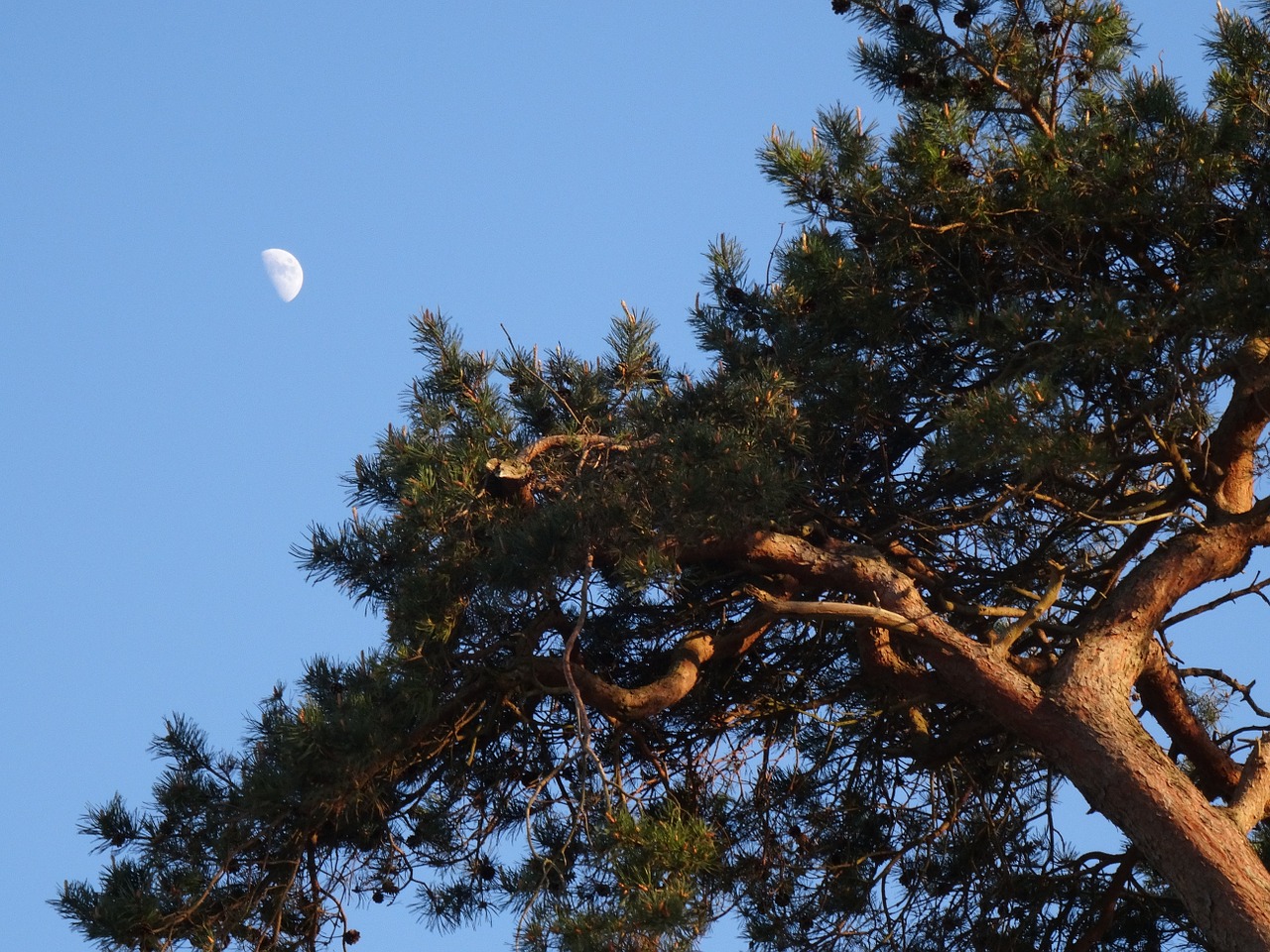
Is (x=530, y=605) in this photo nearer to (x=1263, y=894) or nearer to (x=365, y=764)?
(x=365, y=764)

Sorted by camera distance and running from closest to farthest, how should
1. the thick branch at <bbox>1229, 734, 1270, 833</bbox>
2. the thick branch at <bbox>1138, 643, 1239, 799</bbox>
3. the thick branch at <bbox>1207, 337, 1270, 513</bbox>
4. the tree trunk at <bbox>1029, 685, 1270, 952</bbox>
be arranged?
the tree trunk at <bbox>1029, 685, 1270, 952</bbox> < the thick branch at <bbox>1229, 734, 1270, 833</bbox> < the thick branch at <bbox>1207, 337, 1270, 513</bbox> < the thick branch at <bbox>1138, 643, 1239, 799</bbox>

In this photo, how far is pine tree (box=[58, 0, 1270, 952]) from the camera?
4.73 m

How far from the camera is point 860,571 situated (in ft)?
16.8

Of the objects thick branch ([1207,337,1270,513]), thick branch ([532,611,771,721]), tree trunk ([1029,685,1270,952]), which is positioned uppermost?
thick branch ([532,611,771,721])

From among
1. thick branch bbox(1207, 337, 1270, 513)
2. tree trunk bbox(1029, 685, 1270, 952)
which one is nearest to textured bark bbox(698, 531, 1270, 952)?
tree trunk bbox(1029, 685, 1270, 952)

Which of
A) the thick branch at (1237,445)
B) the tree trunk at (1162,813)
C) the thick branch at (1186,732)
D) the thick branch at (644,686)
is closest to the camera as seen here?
the tree trunk at (1162,813)

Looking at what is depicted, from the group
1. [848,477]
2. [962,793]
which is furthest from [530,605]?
[962,793]

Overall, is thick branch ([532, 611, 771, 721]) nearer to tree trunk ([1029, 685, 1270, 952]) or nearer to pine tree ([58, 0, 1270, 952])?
pine tree ([58, 0, 1270, 952])

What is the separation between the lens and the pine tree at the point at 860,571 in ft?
15.5

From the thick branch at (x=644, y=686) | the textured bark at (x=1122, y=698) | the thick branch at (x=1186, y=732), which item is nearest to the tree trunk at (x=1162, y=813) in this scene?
the textured bark at (x=1122, y=698)

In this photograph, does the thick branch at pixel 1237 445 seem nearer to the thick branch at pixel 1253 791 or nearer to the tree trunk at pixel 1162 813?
the thick branch at pixel 1253 791

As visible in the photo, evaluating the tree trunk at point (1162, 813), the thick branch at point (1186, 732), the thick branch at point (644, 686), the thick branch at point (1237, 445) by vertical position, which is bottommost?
the tree trunk at point (1162, 813)

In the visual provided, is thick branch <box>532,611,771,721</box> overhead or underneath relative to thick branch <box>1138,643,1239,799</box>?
overhead

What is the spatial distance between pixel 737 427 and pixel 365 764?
167 centimetres
